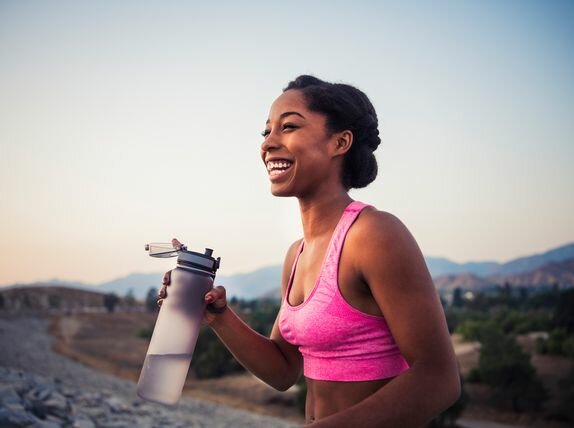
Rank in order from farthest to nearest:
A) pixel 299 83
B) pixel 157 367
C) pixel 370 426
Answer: pixel 299 83 < pixel 157 367 < pixel 370 426

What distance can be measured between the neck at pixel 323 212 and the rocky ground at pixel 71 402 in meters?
6.48

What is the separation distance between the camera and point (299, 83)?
2.19 m

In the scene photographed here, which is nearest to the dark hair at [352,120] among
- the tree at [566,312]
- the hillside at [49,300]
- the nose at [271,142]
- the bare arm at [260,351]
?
the nose at [271,142]

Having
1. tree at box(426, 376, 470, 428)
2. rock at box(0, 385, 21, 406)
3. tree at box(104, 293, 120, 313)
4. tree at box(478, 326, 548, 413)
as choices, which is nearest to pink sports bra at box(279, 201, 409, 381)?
rock at box(0, 385, 21, 406)

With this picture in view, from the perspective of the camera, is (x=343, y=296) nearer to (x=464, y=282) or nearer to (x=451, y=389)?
(x=451, y=389)

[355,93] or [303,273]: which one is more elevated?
[355,93]

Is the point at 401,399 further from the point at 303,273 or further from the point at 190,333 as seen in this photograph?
the point at 190,333

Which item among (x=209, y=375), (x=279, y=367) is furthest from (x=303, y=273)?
(x=209, y=375)

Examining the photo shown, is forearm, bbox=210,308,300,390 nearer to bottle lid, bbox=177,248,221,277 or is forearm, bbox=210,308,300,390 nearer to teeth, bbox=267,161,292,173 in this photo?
bottle lid, bbox=177,248,221,277

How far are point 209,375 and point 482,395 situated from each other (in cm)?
1331

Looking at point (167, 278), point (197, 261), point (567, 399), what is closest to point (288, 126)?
point (197, 261)

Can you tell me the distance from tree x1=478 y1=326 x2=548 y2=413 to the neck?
70.0 feet

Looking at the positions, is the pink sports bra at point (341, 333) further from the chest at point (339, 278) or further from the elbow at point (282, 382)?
the elbow at point (282, 382)

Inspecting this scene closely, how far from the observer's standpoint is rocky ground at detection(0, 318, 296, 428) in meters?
8.80
